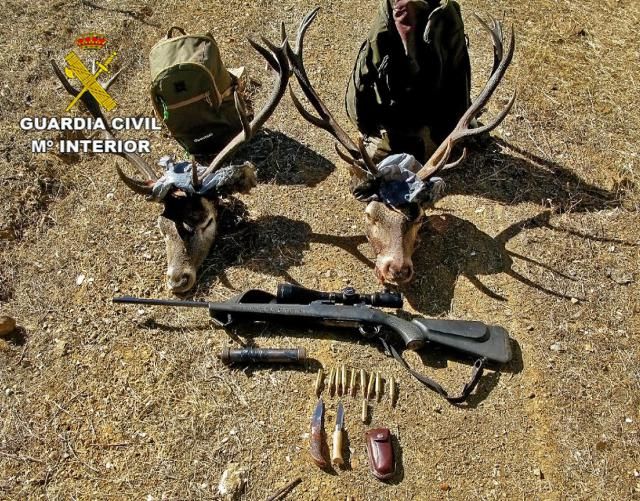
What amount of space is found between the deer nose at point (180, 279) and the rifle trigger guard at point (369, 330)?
5.80 ft

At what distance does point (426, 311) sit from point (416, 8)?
2975 mm

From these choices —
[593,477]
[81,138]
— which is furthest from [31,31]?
[593,477]

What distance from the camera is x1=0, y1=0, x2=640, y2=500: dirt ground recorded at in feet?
15.8

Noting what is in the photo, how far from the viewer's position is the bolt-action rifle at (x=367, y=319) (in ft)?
17.2

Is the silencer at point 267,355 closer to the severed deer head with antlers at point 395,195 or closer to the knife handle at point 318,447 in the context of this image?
the knife handle at point 318,447

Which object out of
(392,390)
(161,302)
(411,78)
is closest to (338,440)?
(392,390)

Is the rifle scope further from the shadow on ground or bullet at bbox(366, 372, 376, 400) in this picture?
the shadow on ground

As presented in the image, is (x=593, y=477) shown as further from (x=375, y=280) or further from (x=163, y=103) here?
(x=163, y=103)

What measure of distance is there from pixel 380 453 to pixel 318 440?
505 millimetres

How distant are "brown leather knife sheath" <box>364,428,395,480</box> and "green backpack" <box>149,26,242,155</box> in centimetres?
391

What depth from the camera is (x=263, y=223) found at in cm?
673

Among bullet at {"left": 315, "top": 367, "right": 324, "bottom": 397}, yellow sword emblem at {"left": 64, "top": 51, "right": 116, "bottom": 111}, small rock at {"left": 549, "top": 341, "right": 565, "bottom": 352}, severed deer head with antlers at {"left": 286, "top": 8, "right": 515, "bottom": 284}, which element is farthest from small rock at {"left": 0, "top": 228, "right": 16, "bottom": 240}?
small rock at {"left": 549, "top": 341, "right": 565, "bottom": 352}

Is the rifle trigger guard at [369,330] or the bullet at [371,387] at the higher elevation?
the rifle trigger guard at [369,330]

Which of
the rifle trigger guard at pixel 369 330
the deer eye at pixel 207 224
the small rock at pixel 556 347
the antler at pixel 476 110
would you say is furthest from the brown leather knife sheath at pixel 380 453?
the deer eye at pixel 207 224
